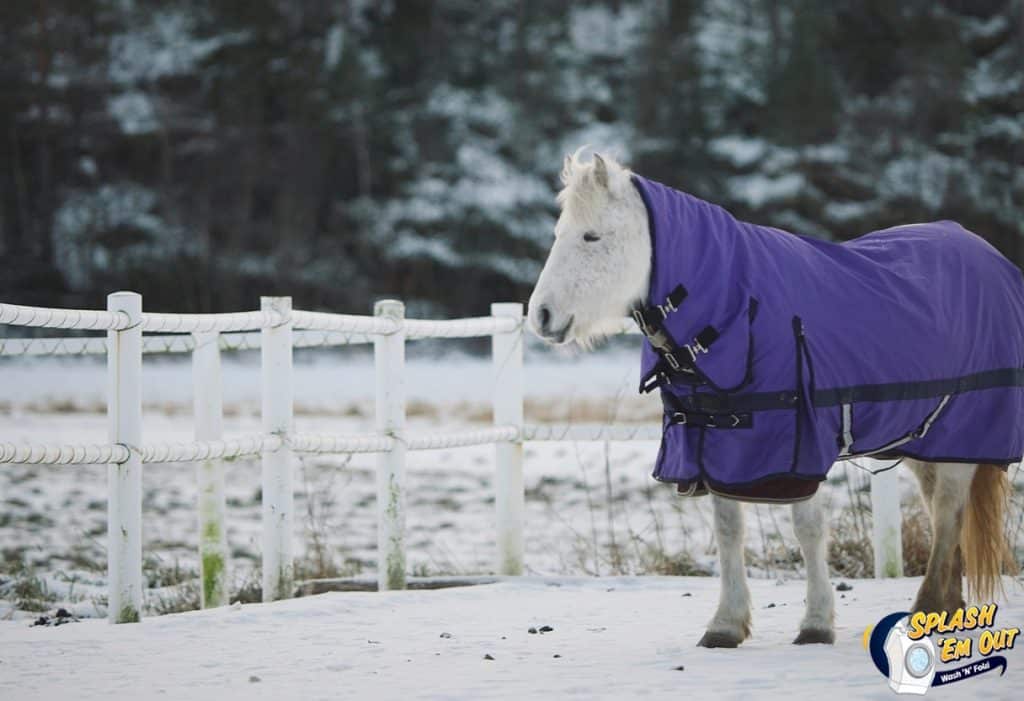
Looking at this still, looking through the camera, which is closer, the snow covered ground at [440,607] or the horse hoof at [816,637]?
the snow covered ground at [440,607]

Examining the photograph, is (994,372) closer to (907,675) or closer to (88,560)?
(907,675)

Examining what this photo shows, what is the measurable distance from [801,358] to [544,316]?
79 cm

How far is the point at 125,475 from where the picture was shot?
15.6ft

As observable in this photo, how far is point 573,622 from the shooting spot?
4.84m

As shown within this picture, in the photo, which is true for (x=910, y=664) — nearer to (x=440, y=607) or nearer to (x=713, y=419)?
(x=713, y=419)

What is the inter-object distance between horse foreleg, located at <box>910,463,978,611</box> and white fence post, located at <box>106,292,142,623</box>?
2687 millimetres

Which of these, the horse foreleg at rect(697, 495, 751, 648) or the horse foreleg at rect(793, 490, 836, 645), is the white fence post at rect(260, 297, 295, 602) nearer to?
the horse foreleg at rect(697, 495, 751, 648)

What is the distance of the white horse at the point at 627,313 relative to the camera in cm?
415

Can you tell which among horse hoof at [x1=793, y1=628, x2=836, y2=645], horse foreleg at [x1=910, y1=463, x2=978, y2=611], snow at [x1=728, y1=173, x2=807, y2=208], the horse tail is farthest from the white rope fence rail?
snow at [x1=728, y1=173, x2=807, y2=208]

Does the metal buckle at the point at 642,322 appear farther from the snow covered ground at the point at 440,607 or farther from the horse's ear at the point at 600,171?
the snow covered ground at the point at 440,607

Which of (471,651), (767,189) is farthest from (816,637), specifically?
(767,189)

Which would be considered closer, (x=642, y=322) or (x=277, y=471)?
(x=642, y=322)

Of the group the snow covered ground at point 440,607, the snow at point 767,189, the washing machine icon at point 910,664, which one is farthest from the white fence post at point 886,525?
the snow at point 767,189

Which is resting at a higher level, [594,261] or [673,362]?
[594,261]
